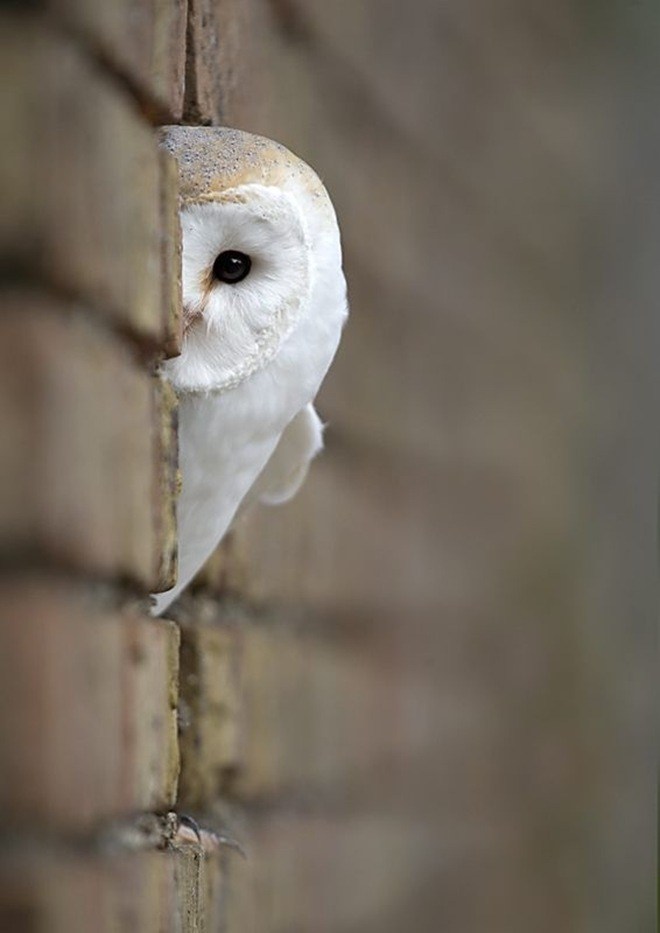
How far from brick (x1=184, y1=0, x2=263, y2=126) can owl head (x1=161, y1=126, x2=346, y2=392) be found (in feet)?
0.44

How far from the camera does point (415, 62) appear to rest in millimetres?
1675

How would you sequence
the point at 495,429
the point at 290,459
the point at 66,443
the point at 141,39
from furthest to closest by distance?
the point at 495,429
the point at 290,459
the point at 141,39
the point at 66,443

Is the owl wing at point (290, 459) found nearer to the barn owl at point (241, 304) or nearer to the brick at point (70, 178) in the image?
the barn owl at point (241, 304)

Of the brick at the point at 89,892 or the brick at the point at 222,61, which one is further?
the brick at the point at 222,61

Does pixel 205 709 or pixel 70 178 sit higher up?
pixel 70 178

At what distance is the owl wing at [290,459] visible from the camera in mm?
944

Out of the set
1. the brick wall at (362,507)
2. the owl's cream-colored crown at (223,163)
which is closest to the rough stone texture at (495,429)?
the brick wall at (362,507)

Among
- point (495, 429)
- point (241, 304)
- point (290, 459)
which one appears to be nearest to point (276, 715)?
point (290, 459)

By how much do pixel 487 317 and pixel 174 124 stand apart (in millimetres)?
1225

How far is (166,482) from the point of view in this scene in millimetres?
668

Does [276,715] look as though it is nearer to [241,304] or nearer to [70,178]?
[241,304]

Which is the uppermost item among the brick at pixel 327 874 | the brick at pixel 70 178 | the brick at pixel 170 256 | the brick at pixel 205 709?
the brick at pixel 70 178

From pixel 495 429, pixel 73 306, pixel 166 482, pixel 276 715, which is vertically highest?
pixel 73 306

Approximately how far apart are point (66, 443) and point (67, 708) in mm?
88
